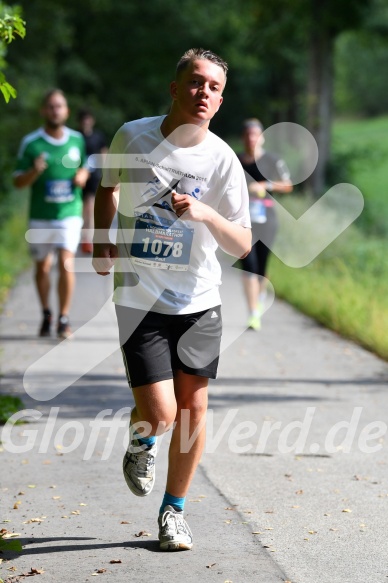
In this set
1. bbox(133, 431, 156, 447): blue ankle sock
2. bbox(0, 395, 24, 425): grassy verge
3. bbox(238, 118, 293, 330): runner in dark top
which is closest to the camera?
bbox(133, 431, 156, 447): blue ankle sock

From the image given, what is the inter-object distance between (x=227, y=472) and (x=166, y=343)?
1764 mm

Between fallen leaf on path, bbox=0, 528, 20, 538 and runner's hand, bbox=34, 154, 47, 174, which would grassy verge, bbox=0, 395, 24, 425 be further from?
runner's hand, bbox=34, 154, 47, 174

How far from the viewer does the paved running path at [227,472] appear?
4969 millimetres

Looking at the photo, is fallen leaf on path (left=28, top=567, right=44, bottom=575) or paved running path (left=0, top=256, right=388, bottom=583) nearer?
fallen leaf on path (left=28, top=567, right=44, bottom=575)

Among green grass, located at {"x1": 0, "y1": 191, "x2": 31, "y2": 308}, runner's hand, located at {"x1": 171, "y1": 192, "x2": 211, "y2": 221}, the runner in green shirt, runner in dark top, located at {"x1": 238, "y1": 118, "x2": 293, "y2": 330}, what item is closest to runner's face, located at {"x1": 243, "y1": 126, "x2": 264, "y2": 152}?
runner in dark top, located at {"x1": 238, "y1": 118, "x2": 293, "y2": 330}

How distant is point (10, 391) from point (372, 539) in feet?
13.9

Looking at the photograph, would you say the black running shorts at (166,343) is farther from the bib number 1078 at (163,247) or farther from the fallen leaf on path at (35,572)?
the fallen leaf on path at (35,572)

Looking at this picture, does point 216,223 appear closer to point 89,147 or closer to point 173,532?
point 173,532

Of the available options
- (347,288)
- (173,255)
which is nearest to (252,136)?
(347,288)

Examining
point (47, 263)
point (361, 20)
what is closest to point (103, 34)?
point (361, 20)

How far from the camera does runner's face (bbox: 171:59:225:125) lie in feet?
15.9

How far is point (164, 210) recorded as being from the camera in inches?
194

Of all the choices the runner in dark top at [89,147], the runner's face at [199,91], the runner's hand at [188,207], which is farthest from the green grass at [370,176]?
the runner's hand at [188,207]

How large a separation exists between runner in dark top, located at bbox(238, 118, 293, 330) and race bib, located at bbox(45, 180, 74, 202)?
74.0 inches
